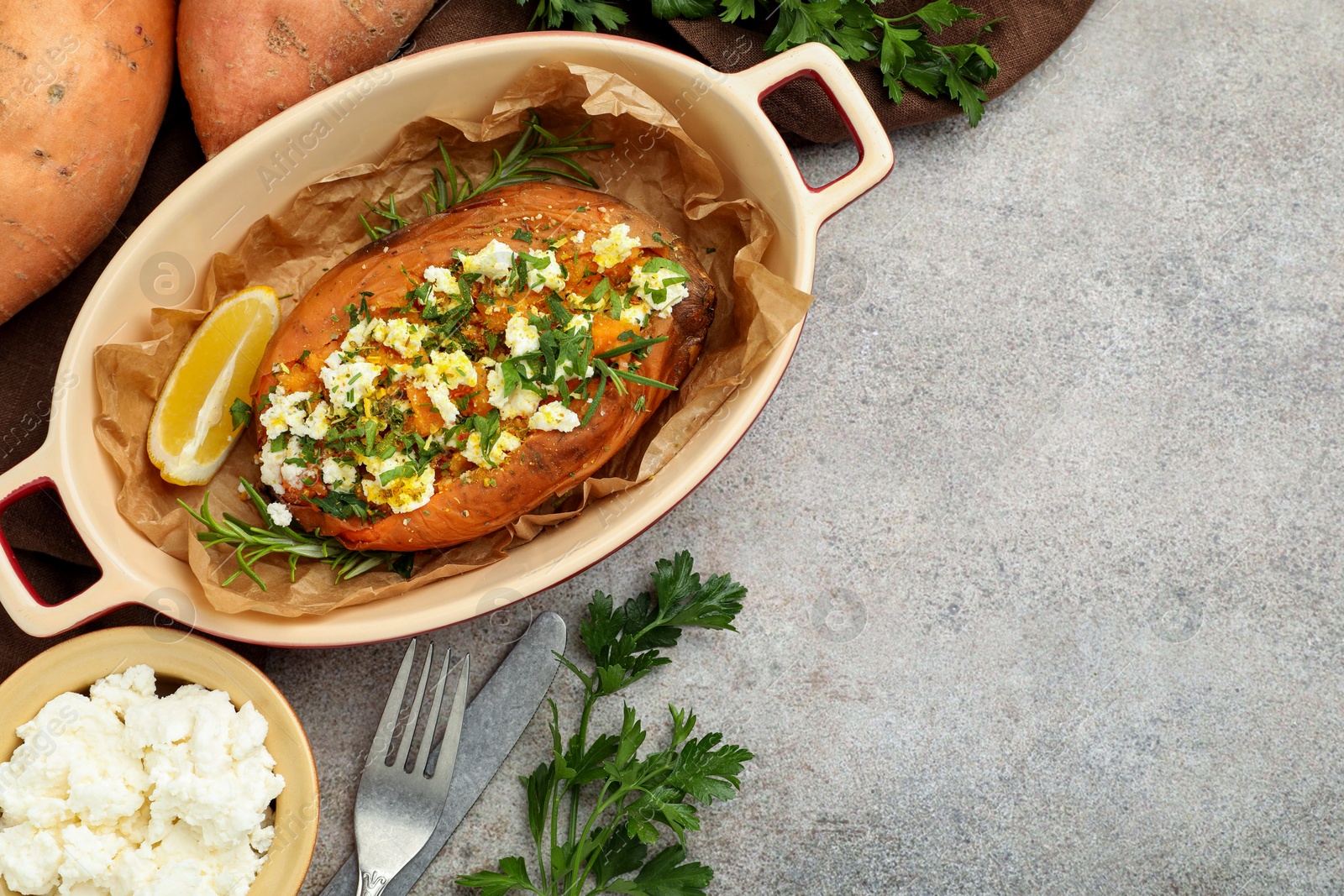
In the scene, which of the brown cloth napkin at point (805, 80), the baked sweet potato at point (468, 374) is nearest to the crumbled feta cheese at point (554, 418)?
the baked sweet potato at point (468, 374)

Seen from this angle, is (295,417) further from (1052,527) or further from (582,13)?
(1052,527)

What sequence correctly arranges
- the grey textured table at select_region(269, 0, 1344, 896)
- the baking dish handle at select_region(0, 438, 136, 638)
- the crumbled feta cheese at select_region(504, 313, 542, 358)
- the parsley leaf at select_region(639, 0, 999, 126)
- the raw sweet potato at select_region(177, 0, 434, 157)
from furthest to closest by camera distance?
the grey textured table at select_region(269, 0, 1344, 896) < the parsley leaf at select_region(639, 0, 999, 126) < the raw sweet potato at select_region(177, 0, 434, 157) < the crumbled feta cheese at select_region(504, 313, 542, 358) < the baking dish handle at select_region(0, 438, 136, 638)

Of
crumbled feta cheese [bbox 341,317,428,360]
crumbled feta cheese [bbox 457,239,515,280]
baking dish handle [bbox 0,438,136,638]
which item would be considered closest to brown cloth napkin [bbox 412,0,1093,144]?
crumbled feta cheese [bbox 457,239,515,280]

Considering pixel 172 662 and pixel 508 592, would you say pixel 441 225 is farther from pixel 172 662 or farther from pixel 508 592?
pixel 172 662

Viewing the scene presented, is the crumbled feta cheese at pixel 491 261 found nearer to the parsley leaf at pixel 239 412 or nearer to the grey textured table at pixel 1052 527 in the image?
the parsley leaf at pixel 239 412

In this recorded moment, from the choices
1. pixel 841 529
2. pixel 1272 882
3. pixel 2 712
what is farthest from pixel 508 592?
pixel 1272 882

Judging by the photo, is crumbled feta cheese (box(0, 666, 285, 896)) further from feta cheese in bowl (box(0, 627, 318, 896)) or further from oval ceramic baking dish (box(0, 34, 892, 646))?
oval ceramic baking dish (box(0, 34, 892, 646))
